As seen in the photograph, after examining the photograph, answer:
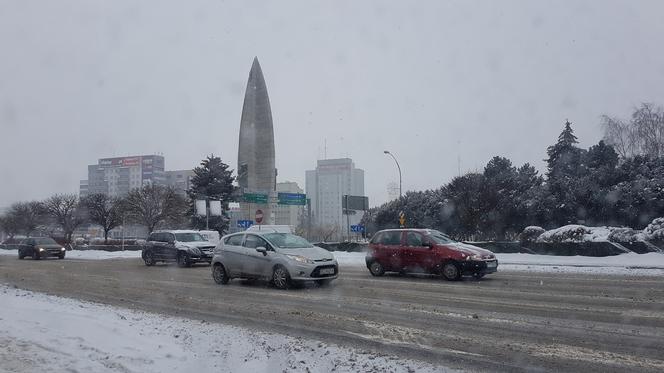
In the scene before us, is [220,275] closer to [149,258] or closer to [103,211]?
[149,258]

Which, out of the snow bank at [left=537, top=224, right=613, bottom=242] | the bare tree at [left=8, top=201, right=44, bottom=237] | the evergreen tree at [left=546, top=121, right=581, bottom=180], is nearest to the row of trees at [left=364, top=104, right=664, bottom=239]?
the evergreen tree at [left=546, top=121, right=581, bottom=180]

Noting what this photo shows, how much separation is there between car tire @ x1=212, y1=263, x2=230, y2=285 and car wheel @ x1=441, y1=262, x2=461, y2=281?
20.8ft

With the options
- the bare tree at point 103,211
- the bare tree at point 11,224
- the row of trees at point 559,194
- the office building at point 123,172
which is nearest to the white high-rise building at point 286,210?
the office building at point 123,172

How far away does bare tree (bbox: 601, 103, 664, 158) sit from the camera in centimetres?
5412

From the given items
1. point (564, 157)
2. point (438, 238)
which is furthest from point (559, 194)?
point (438, 238)

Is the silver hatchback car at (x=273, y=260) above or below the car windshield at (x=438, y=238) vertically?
below

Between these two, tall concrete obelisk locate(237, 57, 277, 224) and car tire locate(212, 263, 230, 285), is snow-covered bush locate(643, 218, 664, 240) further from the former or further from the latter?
tall concrete obelisk locate(237, 57, 277, 224)

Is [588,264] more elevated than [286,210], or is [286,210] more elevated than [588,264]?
[286,210]

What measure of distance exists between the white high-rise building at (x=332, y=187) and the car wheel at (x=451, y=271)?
103716 mm

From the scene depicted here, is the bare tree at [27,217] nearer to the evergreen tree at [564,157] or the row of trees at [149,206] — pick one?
the row of trees at [149,206]

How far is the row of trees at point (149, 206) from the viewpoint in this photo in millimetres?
65438

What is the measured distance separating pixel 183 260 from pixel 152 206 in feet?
133

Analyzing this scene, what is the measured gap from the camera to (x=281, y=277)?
15359 millimetres

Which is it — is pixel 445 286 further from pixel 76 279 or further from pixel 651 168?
pixel 651 168
